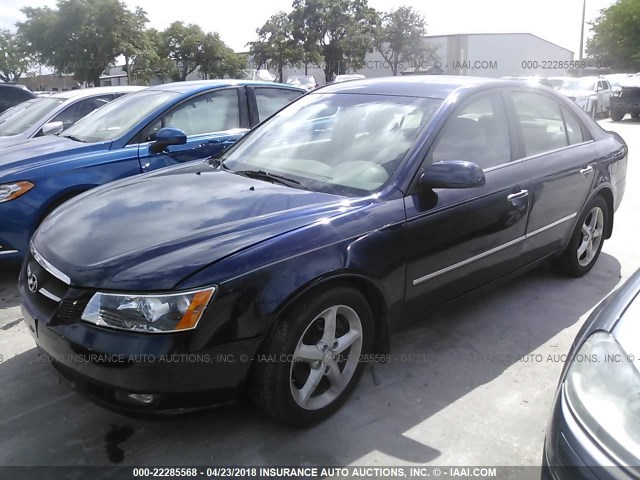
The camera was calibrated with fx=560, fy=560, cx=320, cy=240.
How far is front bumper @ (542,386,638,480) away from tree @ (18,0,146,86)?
115 ft

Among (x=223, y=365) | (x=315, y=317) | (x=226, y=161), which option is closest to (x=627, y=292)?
(x=315, y=317)

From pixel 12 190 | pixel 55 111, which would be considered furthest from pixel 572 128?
pixel 55 111

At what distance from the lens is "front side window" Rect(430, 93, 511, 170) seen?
3.24 meters

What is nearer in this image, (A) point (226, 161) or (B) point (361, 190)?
(B) point (361, 190)

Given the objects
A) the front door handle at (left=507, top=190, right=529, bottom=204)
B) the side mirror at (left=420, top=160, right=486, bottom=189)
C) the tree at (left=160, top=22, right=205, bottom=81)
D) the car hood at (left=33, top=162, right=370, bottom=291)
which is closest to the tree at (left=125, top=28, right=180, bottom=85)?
the tree at (left=160, top=22, right=205, bottom=81)

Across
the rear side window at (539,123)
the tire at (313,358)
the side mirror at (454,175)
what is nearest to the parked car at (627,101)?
the rear side window at (539,123)

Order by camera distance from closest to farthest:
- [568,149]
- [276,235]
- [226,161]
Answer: [276,235]
[226,161]
[568,149]

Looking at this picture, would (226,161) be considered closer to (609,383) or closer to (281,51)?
(609,383)

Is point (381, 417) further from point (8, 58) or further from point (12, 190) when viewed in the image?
point (8, 58)

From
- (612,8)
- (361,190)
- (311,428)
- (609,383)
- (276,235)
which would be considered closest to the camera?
(609,383)

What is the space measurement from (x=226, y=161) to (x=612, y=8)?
53.1 metres

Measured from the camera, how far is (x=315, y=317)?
250 centimetres

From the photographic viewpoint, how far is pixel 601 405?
173 cm

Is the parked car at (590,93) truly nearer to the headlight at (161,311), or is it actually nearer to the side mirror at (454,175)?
the side mirror at (454,175)
